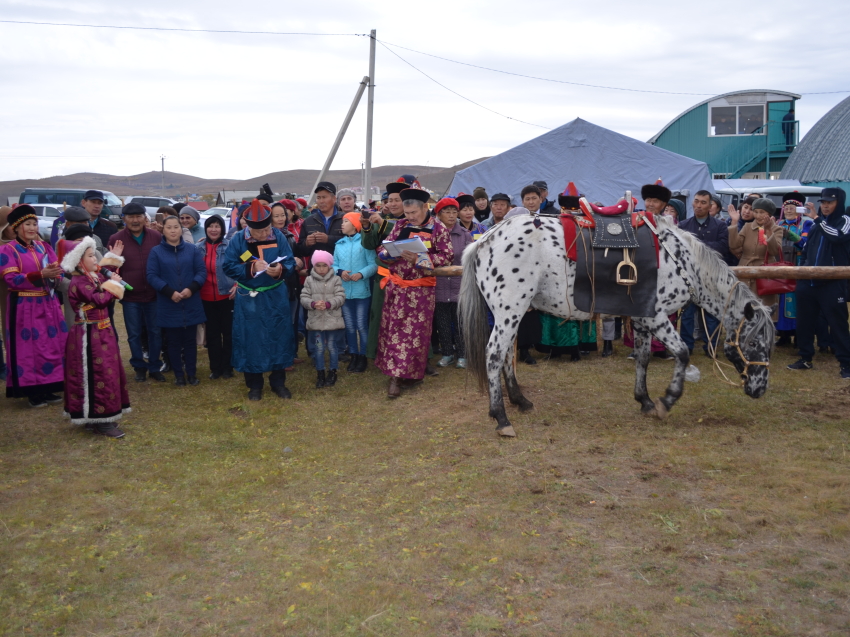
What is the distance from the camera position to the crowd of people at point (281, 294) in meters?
5.89

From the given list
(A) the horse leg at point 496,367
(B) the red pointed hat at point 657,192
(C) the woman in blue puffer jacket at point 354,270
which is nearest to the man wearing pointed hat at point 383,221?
(C) the woman in blue puffer jacket at point 354,270

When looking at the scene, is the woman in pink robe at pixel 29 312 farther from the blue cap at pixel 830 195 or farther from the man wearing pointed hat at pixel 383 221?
the blue cap at pixel 830 195

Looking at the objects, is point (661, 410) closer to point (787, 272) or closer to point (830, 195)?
point (787, 272)

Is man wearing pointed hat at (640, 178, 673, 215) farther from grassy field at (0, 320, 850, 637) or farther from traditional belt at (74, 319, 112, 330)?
traditional belt at (74, 319, 112, 330)

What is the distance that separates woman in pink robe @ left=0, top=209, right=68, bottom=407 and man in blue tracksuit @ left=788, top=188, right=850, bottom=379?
7.81m

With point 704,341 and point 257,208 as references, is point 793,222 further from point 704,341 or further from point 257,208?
point 257,208

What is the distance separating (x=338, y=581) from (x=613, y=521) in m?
1.68

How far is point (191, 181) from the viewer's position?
155 meters

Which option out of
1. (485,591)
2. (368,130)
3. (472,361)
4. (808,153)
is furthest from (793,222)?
(808,153)

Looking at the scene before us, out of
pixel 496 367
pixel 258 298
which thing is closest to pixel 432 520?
pixel 496 367

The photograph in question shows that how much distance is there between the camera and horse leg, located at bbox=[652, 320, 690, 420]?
18.3 ft

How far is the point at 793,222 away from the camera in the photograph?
32.9 feet

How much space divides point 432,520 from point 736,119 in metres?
32.7

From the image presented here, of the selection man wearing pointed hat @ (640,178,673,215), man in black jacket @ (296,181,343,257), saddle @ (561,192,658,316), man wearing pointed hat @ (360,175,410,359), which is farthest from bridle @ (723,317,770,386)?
man in black jacket @ (296,181,343,257)
